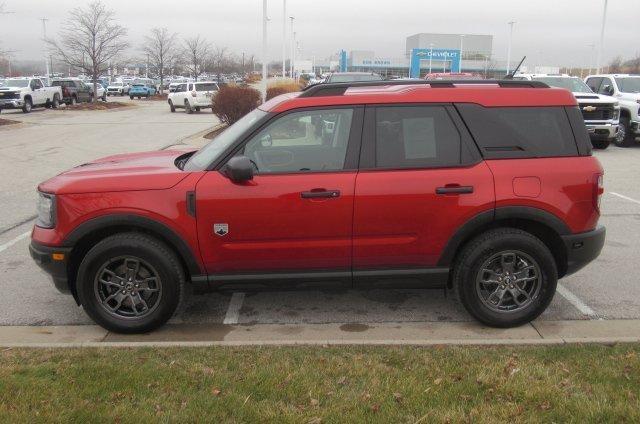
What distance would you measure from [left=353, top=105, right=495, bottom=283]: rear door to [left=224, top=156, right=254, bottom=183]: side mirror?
785 mm

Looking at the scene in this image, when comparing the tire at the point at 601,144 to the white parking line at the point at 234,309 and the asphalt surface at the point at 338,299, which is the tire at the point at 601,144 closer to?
the asphalt surface at the point at 338,299

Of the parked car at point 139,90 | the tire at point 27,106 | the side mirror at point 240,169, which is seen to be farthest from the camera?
the parked car at point 139,90

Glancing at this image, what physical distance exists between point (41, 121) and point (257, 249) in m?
25.3

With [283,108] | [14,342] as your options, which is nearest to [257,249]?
[283,108]

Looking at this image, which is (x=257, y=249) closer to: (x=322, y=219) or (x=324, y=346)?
(x=322, y=219)

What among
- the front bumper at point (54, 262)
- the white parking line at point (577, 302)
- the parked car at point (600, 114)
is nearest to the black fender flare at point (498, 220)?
the white parking line at point (577, 302)

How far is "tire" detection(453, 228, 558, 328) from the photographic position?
4.29 m

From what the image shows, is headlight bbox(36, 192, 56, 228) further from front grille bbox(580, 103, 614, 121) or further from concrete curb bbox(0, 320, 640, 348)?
front grille bbox(580, 103, 614, 121)

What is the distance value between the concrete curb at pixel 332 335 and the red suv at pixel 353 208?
0.16 meters

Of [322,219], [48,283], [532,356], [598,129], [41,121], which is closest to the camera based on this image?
[532,356]

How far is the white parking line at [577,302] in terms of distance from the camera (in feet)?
15.7

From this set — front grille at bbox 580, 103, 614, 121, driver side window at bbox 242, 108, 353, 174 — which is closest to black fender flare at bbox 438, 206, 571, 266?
driver side window at bbox 242, 108, 353, 174

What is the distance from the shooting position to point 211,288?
4324 mm

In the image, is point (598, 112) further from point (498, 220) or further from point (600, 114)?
point (498, 220)
